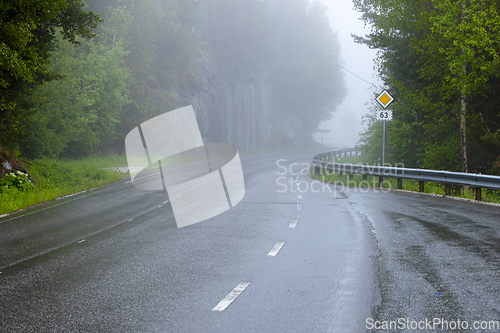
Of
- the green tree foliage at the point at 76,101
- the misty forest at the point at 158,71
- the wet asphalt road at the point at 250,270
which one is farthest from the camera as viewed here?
the green tree foliage at the point at 76,101

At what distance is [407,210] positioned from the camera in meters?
11.1

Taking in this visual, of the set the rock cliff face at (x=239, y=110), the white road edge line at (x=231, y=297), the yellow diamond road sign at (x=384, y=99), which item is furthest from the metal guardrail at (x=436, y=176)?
the rock cliff face at (x=239, y=110)

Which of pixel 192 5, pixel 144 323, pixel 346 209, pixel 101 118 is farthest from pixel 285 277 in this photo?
pixel 192 5

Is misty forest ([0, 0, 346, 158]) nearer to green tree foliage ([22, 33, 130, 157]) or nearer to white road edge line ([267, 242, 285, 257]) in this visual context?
green tree foliage ([22, 33, 130, 157])

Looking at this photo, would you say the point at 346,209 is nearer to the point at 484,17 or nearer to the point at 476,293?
the point at 476,293

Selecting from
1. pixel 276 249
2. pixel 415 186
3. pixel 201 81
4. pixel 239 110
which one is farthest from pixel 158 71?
pixel 276 249

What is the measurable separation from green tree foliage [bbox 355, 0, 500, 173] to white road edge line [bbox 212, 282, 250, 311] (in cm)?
1400

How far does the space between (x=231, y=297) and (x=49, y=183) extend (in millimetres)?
16214

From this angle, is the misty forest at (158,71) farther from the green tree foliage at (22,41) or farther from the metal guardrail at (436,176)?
the metal guardrail at (436,176)

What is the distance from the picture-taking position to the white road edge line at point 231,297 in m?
4.48

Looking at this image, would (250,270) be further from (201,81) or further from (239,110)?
(239,110)

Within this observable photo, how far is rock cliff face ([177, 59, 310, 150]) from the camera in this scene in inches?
2128

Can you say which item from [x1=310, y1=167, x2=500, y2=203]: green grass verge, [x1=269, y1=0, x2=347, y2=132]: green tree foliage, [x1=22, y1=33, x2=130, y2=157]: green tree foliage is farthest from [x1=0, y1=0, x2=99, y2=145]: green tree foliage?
[x1=269, y1=0, x2=347, y2=132]: green tree foliage

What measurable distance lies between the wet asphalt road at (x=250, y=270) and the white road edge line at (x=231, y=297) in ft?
0.13
